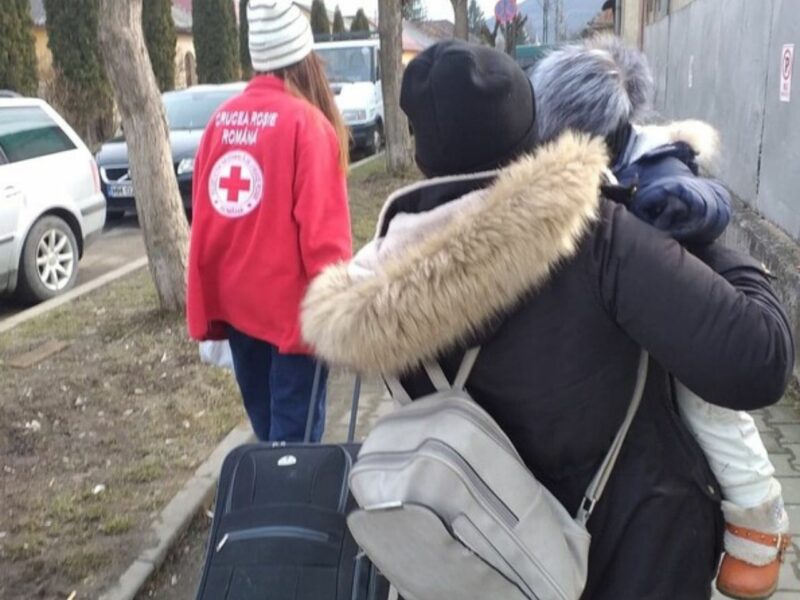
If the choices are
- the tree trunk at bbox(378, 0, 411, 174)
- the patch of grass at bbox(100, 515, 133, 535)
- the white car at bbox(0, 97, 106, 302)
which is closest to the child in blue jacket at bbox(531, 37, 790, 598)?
the patch of grass at bbox(100, 515, 133, 535)

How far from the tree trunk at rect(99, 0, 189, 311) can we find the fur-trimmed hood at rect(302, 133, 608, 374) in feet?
16.1

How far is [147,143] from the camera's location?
6.25m

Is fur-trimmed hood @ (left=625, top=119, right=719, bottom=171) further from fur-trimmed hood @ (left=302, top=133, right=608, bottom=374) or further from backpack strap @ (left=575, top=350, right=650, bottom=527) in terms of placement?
backpack strap @ (left=575, top=350, right=650, bottom=527)

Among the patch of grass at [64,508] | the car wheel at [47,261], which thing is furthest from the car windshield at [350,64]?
the patch of grass at [64,508]

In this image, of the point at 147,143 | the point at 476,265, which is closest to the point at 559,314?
the point at 476,265

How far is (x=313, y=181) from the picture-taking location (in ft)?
9.71

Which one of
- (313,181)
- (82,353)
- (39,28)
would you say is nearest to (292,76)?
(313,181)

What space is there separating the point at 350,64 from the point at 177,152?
27.1 ft

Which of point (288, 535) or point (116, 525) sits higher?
point (288, 535)

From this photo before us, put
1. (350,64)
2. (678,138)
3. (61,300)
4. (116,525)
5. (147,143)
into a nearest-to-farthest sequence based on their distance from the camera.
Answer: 1. (678,138)
2. (116,525)
3. (147,143)
4. (61,300)
5. (350,64)

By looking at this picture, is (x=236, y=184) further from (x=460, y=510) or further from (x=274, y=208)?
(x=460, y=510)

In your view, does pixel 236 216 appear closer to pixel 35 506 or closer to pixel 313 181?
pixel 313 181

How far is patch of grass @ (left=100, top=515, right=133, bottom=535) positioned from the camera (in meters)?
3.78

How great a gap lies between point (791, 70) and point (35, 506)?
15.7 ft
